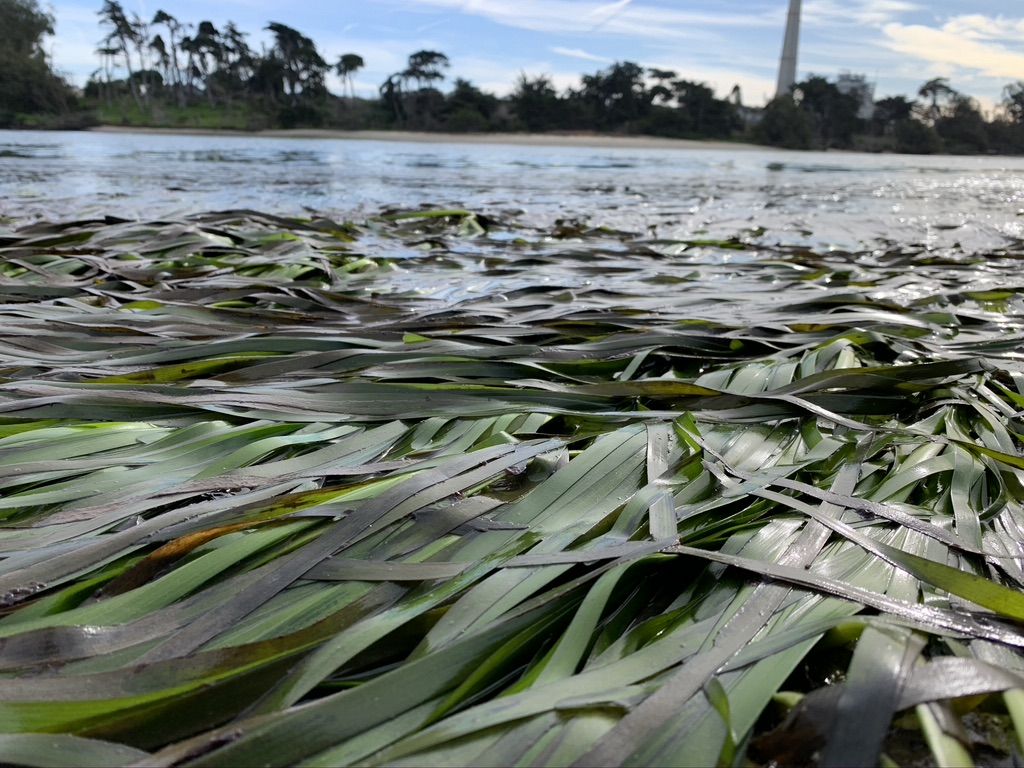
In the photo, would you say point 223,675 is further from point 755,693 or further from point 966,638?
point 966,638

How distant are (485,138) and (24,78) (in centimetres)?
3316

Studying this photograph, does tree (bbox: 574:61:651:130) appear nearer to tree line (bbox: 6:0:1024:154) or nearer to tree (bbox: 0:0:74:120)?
tree line (bbox: 6:0:1024:154)

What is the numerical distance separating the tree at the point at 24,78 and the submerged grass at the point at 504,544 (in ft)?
193

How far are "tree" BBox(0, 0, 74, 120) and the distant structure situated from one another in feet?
206

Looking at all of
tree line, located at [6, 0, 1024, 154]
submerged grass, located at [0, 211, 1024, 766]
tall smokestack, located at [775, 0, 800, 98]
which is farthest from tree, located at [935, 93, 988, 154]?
submerged grass, located at [0, 211, 1024, 766]

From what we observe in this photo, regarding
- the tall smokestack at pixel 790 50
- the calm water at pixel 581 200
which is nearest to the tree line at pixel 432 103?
the tall smokestack at pixel 790 50

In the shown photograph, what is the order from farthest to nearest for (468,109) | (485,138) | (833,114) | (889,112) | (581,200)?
(889,112)
(833,114)
(468,109)
(485,138)
(581,200)

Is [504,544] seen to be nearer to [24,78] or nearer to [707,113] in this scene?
[707,113]

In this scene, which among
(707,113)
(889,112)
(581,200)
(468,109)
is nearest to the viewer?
(581,200)

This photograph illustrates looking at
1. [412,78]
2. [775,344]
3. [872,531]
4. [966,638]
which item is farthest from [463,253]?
[412,78]

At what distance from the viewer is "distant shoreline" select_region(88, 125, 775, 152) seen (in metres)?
44.8

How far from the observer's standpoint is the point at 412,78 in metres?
58.6

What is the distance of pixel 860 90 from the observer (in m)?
64.5

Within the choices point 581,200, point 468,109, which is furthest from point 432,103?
point 581,200
